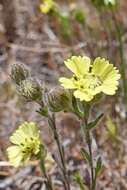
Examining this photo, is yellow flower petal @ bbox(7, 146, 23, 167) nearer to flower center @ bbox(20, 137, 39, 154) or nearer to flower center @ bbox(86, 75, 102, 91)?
flower center @ bbox(20, 137, 39, 154)

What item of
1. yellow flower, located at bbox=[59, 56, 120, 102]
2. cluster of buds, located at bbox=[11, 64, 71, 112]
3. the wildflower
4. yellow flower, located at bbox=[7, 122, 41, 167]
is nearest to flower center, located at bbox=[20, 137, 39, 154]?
yellow flower, located at bbox=[7, 122, 41, 167]

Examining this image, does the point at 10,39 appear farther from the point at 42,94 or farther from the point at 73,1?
the point at 42,94

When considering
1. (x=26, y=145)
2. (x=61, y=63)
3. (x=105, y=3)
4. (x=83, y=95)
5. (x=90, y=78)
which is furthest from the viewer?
(x=61, y=63)

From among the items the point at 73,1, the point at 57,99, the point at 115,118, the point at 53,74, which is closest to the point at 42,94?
the point at 57,99

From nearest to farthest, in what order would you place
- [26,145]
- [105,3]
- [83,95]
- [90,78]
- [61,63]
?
1. [83,95]
2. [90,78]
3. [26,145]
4. [105,3]
5. [61,63]

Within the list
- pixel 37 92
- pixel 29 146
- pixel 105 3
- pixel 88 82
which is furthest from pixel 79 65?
pixel 105 3

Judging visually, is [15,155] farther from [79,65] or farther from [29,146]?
[79,65]

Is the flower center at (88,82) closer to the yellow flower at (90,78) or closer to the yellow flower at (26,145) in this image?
the yellow flower at (90,78)
